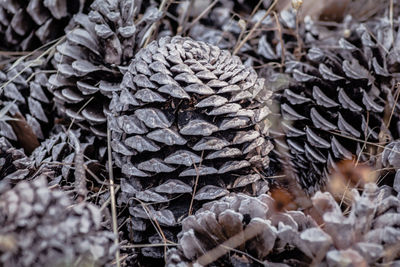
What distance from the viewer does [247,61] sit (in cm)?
81

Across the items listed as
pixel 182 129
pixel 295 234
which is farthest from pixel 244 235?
pixel 182 129

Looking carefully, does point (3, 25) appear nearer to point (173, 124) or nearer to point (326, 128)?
point (173, 124)

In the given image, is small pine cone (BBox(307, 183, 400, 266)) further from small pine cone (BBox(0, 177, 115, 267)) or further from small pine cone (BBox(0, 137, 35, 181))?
small pine cone (BBox(0, 137, 35, 181))

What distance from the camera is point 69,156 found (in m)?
0.65

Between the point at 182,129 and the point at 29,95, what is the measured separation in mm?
377

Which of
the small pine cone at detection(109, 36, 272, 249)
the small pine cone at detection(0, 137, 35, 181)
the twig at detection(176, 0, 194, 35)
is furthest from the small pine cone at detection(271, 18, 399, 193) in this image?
the small pine cone at detection(0, 137, 35, 181)

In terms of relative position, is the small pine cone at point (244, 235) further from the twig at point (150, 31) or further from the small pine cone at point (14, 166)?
the twig at point (150, 31)

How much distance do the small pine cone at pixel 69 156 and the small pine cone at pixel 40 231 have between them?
0.22m

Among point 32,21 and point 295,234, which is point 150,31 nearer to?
point 32,21

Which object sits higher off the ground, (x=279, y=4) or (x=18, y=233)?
(x=279, y=4)

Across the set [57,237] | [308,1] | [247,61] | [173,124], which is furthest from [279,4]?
[57,237]

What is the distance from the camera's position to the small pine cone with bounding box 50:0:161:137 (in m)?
0.68

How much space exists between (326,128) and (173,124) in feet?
0.91

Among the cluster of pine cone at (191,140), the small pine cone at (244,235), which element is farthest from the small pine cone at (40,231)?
the small pine cone at (244,235)
